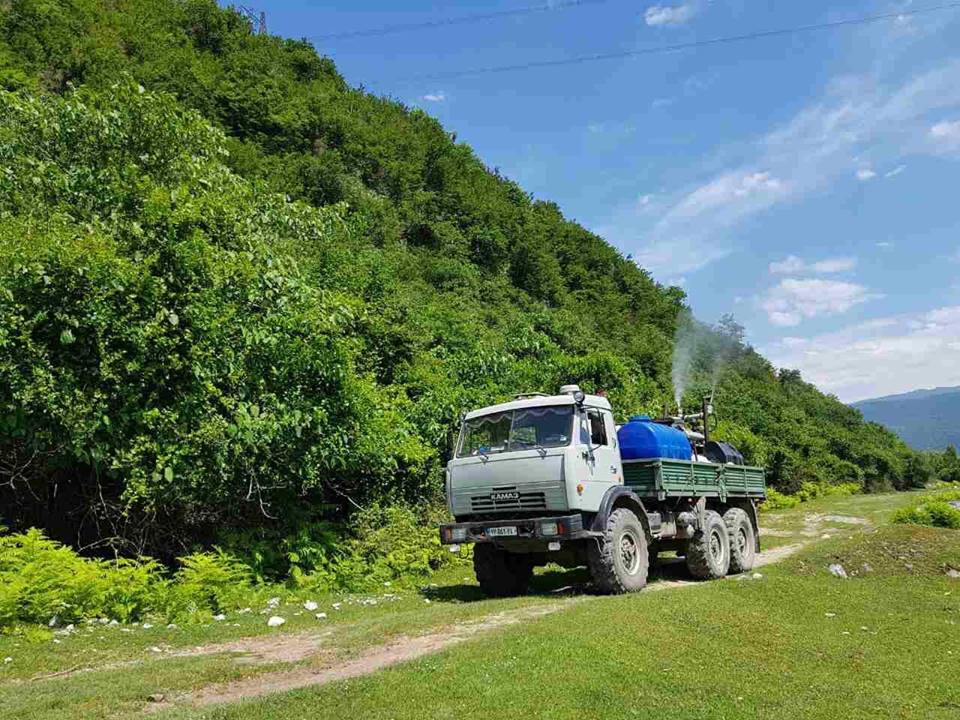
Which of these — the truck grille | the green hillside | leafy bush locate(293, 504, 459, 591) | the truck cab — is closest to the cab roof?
the truck cab

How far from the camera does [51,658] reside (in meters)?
7.86

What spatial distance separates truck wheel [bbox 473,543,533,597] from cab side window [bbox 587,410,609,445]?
2371 millimetres

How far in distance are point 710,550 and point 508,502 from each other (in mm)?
4616

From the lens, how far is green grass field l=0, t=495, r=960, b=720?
5.83m

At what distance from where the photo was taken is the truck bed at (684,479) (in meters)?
12.2

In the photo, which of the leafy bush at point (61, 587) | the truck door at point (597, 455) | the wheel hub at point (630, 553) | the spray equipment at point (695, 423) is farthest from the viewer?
the spray equipment at point (695, 423)

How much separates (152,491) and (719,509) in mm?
10678

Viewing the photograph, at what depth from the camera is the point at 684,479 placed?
13039 mm

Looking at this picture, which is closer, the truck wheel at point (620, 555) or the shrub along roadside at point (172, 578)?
the shrub along roadside at point (172, 578)

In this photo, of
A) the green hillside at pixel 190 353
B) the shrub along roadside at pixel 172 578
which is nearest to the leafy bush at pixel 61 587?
the shrub along roadside at pixel 172 578

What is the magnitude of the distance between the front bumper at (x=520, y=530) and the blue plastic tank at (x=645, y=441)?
2912 mm

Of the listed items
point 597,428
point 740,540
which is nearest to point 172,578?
point 597,428

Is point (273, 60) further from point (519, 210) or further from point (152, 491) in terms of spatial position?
point (152, 491)

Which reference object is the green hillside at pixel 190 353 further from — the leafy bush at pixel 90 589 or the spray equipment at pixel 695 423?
the spray equipment at pixel 695 423
